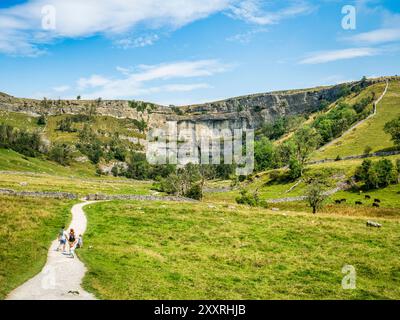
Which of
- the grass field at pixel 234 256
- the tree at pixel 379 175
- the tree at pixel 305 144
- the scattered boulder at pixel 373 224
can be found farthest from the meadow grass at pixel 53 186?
the tree at pixel 379 175

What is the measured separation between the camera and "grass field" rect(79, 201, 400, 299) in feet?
82.3

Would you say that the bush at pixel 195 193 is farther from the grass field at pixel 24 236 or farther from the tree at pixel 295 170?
the grass field at pixel 24 236

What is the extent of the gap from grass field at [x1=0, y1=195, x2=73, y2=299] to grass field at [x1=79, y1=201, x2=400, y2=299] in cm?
359

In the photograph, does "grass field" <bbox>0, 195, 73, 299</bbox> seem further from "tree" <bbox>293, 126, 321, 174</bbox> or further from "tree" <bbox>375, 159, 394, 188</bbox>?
"tree" <bbox>293, 126, 321, 174</bbox>

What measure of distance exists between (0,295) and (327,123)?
185 metres

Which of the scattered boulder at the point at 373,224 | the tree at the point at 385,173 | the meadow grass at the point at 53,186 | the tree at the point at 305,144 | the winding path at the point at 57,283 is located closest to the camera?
the winding path at the point at 57,283

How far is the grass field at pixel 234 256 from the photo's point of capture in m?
25.1

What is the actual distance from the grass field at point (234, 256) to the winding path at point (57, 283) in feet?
2.82

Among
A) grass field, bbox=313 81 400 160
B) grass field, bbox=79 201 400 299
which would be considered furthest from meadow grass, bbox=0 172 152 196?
grass field, bbox=313 81 400 160

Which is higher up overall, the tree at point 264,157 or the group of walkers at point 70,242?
the tree at point 264,157

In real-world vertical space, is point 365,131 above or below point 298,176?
above
